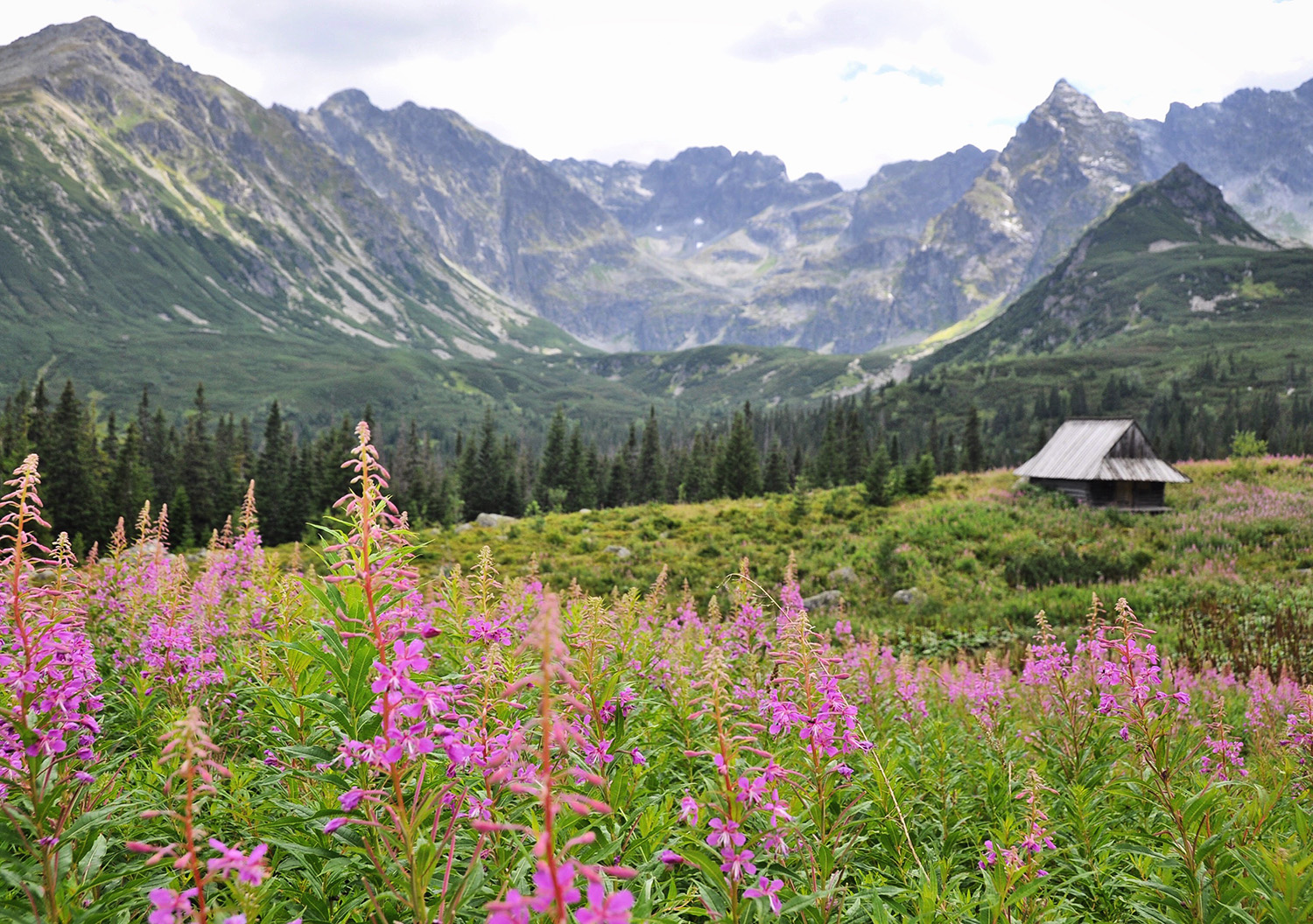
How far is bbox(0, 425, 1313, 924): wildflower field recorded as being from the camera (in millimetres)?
2385

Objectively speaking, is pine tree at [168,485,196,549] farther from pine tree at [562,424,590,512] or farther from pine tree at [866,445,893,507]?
pine tree at [866,445,893,507]

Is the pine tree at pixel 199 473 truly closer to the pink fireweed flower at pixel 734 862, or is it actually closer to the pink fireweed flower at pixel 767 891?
the pink fireweed flower at pixel 734 862

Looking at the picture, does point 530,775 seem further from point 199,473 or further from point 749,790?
point 199,473

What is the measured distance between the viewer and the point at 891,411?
193 meters

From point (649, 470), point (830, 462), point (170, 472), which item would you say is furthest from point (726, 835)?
point (170, 472)

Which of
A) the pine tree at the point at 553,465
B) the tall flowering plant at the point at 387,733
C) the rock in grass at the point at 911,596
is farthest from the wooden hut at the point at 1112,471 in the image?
the pine tree at the point at 553,465

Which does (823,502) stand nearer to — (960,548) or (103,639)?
(960,548)

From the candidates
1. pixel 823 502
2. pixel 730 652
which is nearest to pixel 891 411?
pixel 823 502

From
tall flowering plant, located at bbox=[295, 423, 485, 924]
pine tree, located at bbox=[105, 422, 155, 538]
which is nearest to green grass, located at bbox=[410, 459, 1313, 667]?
tall flowering plant, located at bbox=[295, 423, 485, 924]

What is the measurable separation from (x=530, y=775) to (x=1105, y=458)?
33407 mm

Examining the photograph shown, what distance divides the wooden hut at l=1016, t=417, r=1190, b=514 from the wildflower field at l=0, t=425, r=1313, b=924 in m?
25.4

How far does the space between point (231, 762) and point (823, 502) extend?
105 ft

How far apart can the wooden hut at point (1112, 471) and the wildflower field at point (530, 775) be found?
25.4m

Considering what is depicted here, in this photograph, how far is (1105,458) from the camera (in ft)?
94.8
